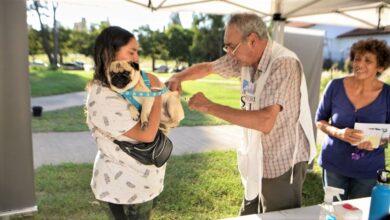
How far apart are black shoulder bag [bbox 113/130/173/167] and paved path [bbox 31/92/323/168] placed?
13.6 ft

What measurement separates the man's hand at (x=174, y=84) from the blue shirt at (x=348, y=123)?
42.0 inches

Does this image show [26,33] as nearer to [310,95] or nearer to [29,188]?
[29,188]

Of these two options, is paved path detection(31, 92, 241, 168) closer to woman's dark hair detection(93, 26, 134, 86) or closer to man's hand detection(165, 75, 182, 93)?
man's hand detection(165, 75, 182, 93)

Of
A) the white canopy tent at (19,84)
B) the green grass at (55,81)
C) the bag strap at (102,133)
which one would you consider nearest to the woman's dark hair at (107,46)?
the bag strap at (102,133)

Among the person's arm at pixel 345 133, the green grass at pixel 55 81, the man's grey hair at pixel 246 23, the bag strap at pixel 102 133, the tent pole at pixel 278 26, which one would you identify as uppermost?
the tent pole at pixel 278 26

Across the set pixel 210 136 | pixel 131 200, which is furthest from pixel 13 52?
pixel 210 136

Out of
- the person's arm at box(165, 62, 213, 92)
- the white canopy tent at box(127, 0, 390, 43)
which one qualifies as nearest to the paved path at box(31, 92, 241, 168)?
the white canopy tent at box(127, 0, 390, 43)

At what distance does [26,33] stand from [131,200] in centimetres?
205

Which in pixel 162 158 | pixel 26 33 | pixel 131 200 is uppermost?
pixel 26 33

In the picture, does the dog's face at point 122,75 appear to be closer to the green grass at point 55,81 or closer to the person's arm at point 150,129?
the person's arm at point 150,129

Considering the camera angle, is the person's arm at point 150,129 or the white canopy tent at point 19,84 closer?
the person's arm at point 150,129

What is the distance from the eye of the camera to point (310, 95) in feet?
15.3

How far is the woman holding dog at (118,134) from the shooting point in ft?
4.46

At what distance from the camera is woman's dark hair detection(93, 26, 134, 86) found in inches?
53.6
